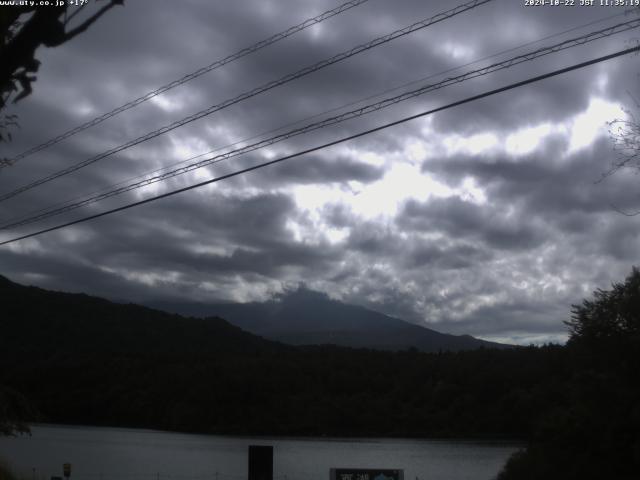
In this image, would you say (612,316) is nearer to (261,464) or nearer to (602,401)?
(602,401)

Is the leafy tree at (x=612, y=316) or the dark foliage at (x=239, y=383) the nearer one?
the leafy tree at (x=612, y=316)

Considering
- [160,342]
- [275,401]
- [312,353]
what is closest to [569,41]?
[275,401]

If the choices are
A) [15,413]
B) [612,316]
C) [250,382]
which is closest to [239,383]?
[250,382]

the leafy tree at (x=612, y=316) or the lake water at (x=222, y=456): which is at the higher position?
the leafy tree at (x=612, y=316)

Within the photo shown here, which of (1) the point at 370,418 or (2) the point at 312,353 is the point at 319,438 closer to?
(1) the point at 370,418

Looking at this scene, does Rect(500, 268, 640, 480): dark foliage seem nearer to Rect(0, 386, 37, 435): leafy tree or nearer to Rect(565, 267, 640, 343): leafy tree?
Rect(565, 267, 640, 343): leafy tree

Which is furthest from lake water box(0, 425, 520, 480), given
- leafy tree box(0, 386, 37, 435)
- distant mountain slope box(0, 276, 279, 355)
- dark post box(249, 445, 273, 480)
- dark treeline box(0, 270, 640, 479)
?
leafy tree box(0, 386, 37, 435)

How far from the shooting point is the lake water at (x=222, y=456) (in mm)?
51812

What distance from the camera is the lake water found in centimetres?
5181

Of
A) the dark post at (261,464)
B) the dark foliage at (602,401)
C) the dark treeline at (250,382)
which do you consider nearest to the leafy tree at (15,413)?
the dark post at (261,464)

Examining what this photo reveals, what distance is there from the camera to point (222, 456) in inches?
2643

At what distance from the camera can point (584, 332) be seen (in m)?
26.4

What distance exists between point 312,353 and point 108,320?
3521cm

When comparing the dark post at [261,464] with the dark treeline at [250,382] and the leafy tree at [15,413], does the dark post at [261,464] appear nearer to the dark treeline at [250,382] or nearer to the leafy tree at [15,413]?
the leafy tree at [15,413]
